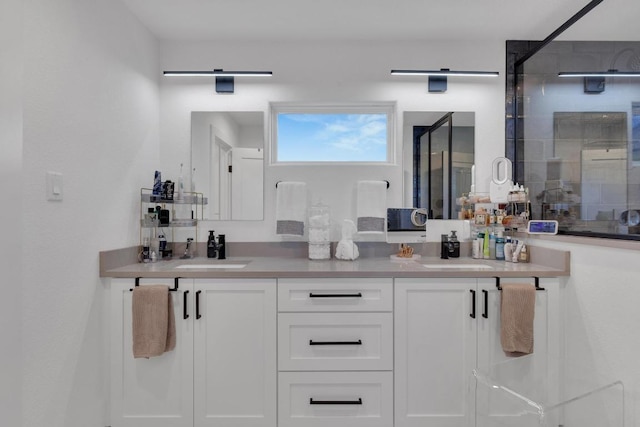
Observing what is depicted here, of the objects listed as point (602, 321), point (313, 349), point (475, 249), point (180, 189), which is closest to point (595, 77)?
point (475, 249)

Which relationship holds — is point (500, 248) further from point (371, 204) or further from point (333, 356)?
point (333, 356)

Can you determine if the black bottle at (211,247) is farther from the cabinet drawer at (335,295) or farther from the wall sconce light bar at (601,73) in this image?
the wall sconce light bar at (601,73)

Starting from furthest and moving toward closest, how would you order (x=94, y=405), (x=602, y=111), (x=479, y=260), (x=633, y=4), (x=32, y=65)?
(x=479, y=260)
(x=602, y=111)
(x=633, y=4)
(x=94, y=405)
(x=32, y=65)

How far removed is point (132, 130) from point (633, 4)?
2917 mm

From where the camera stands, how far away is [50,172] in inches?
62.0

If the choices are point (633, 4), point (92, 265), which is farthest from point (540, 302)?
point (92, 265)

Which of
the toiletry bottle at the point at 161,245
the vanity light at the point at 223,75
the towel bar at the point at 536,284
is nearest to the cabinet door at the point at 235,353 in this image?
the toiletry bottle at the point at 161,245

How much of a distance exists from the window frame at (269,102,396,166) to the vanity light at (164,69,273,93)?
0.77 ft

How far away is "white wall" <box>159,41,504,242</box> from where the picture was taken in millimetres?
2615

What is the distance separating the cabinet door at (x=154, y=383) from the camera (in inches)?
76.4

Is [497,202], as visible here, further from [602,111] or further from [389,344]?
[389,344]

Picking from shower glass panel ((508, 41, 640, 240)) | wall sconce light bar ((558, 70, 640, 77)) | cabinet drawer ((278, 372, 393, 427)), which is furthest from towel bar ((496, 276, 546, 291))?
wall sconce light bar ((558, 70, 640, 77))

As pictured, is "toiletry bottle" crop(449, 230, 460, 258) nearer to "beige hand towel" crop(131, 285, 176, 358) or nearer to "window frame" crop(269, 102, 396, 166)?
"window frame" crop(269, 102, 396, 166)

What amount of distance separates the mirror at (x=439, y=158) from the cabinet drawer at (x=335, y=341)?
102 cm
